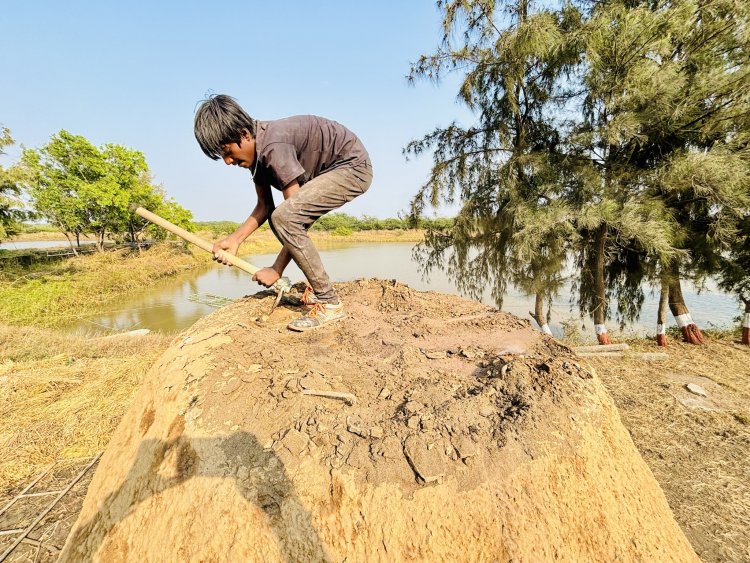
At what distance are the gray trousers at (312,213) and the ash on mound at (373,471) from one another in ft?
3.12

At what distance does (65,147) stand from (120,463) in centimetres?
3040

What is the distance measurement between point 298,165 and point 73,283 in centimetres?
2193

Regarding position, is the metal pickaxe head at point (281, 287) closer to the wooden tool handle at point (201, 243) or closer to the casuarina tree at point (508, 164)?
the wooden tool handle at point (201, 243)

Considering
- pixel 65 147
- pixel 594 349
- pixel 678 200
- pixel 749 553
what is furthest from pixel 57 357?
pixel 65 147

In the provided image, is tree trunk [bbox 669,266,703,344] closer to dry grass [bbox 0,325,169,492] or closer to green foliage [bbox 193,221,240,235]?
dry grass [bbox 0,325,169,492]

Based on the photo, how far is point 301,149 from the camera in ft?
7.73

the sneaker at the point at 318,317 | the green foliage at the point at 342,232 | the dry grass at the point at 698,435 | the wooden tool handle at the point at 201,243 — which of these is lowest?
the dry grass at the point at 698,435

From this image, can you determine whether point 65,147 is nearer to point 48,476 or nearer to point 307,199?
point 48,476

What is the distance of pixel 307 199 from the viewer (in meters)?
2.28

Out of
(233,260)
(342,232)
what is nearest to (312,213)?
(233,260)

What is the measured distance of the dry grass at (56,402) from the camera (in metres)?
3.83

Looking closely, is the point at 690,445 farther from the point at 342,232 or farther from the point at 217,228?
the point at 217,228

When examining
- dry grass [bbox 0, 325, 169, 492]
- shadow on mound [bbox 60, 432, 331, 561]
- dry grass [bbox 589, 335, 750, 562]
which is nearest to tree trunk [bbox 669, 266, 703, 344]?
dry grass [bbox 589, 335, 750, 562]

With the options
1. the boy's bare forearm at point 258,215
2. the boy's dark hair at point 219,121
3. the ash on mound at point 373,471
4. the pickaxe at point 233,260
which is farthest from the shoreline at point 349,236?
the ash on mound at point 373,471
